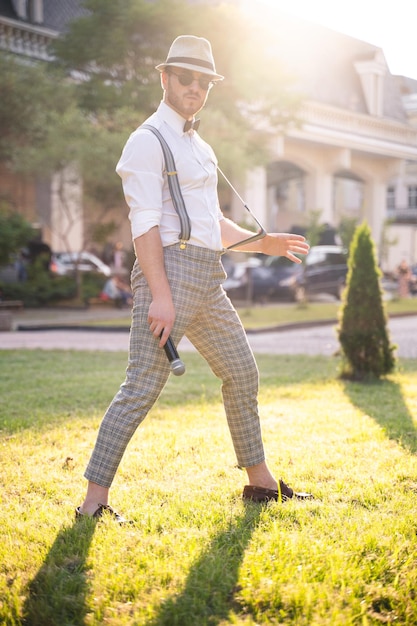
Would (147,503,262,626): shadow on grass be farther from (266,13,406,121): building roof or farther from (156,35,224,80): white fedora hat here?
(266,13,406,121): building roof

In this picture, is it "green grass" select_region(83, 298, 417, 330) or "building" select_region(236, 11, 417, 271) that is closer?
"green grass" select_region(83, 298, 417, 330)

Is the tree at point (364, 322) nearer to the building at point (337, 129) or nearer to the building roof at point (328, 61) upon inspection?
the building at point (337, 129)

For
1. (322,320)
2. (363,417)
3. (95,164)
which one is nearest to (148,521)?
(363,417)

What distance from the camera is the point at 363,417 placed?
637 centimetres

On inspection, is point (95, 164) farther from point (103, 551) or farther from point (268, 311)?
point (103, 551)

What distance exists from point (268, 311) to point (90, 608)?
18.6 meters

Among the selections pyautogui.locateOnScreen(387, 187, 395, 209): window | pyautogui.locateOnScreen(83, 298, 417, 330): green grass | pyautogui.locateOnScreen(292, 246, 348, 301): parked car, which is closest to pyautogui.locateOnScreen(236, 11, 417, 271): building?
pyautogui.locateOnScreen(292, 246, 348, 301): parked car

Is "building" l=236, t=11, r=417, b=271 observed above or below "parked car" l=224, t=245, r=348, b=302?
above

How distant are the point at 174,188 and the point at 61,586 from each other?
1.66 metres

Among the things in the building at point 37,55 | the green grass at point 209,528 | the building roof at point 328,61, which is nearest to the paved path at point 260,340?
the green grass at point 209,528

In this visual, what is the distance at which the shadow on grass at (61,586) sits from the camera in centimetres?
281

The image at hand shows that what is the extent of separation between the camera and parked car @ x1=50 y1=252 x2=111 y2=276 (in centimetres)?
2588

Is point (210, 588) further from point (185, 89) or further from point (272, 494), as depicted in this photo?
point (185, 89)

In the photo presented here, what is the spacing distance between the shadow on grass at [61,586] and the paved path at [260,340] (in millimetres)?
8875
